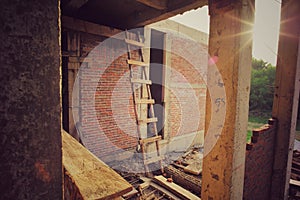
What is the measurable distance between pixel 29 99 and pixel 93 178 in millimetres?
861

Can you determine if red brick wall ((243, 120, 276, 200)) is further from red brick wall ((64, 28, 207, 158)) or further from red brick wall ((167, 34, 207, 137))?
red brick wall ((167, 34, 207, 137))

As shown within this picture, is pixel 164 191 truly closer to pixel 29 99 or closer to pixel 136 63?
pixel 136 63

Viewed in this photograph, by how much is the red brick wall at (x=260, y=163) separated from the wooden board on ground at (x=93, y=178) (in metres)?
2.18

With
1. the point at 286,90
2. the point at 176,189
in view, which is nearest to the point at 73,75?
the point at 176,189

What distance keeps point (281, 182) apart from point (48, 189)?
14.1 ft

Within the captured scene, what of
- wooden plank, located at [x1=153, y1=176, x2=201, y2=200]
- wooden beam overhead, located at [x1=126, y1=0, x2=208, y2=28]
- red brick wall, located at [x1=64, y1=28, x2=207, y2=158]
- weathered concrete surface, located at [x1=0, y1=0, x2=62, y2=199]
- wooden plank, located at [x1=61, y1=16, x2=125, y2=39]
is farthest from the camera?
red brick wall, located at [x1=64, y1=28, x2=207, y2=158]

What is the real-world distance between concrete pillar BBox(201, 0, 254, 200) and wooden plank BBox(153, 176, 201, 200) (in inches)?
96.9

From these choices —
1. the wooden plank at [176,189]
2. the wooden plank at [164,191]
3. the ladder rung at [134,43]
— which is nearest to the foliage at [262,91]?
the ladder rung at [134,43]

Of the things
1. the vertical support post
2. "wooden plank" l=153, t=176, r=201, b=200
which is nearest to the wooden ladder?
"wooden plank" l=153, t=176, r=201, b=200

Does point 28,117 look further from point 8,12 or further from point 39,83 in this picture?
point 8,12

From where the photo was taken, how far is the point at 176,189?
14.6 ft

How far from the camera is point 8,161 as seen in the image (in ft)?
1.79

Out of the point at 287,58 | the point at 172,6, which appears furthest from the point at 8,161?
the point at 287,58

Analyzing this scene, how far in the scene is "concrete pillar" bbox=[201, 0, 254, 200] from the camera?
1.82m
